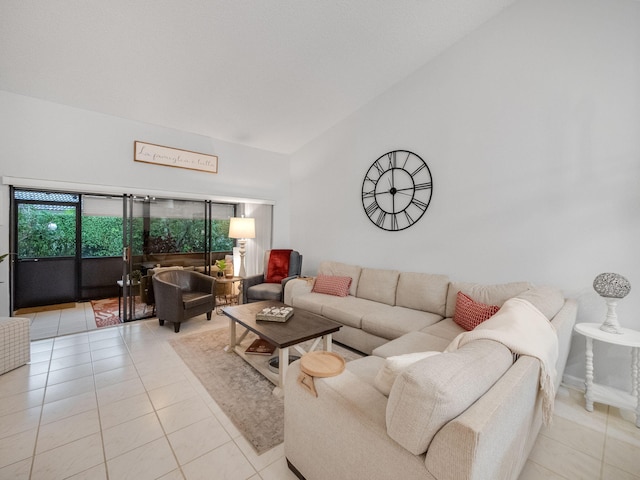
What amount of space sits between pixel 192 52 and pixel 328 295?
10.5 ft

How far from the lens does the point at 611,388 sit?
234cm

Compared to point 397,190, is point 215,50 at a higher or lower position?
higher

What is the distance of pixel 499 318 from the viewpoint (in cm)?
159

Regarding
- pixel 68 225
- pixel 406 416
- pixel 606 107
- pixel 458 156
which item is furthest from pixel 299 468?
pixel 68 225

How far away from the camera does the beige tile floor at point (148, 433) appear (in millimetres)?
1645

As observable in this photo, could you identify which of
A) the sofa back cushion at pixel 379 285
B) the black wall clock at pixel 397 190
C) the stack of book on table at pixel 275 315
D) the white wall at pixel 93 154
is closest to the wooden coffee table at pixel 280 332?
the stack of book on table at pixel 275 315

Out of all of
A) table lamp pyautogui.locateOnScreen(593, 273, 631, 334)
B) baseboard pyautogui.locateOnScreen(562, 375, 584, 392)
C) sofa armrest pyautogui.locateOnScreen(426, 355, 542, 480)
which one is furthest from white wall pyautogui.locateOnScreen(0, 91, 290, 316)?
baseboard pyautogui.locateOnScreen(562, 375, 584, 392)

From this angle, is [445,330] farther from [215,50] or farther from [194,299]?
[215,50]

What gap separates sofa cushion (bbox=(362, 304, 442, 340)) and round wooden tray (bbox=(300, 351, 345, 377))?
139cm

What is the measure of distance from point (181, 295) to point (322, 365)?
283 centimetres

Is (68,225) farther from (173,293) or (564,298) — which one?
(564,298)

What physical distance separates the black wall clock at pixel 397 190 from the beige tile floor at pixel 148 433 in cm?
230

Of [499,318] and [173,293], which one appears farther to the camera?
[173,293]

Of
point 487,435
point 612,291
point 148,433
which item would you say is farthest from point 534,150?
point 148,433
